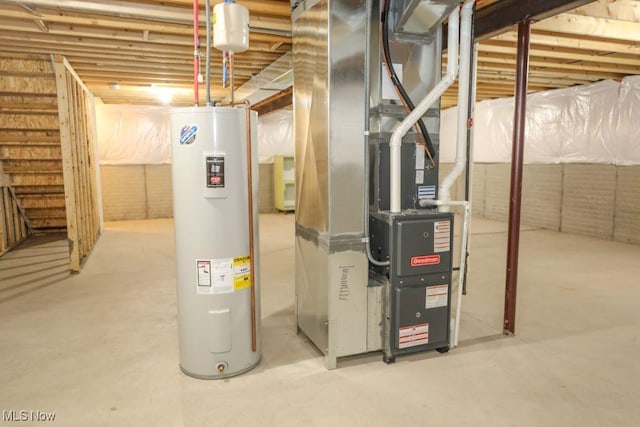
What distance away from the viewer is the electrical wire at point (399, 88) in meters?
2.32

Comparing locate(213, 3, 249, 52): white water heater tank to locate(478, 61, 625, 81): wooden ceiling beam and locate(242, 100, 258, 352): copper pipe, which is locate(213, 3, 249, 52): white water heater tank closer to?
locate(242, 100, 258, 352): copper pipe

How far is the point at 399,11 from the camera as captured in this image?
7.62 feet

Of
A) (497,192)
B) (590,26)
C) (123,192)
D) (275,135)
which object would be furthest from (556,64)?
(123,192)

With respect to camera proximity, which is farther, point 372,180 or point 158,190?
point 158,190

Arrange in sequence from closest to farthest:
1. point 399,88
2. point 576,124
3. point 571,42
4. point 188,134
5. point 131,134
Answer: point 188,134 → point 399,88 → point 571,42 → point 576,124 → point 131,134

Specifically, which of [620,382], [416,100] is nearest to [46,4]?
[416,100]

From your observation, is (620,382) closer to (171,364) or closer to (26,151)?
(171,364)

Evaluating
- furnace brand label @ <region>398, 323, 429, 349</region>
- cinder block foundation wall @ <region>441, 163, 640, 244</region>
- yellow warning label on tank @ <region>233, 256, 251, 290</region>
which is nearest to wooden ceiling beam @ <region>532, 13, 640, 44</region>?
cinder block foundation wall @ <region>441, 163, 640, 244</region>

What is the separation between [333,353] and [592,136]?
560 cm

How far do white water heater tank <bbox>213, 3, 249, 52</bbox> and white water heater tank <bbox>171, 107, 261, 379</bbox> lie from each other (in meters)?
0.38

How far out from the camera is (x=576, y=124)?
6203mm

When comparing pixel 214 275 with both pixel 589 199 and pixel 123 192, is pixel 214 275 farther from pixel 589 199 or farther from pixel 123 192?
pixel 123 192

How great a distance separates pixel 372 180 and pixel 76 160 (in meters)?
3.75

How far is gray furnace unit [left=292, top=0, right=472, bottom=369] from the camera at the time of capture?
7.45 feet
